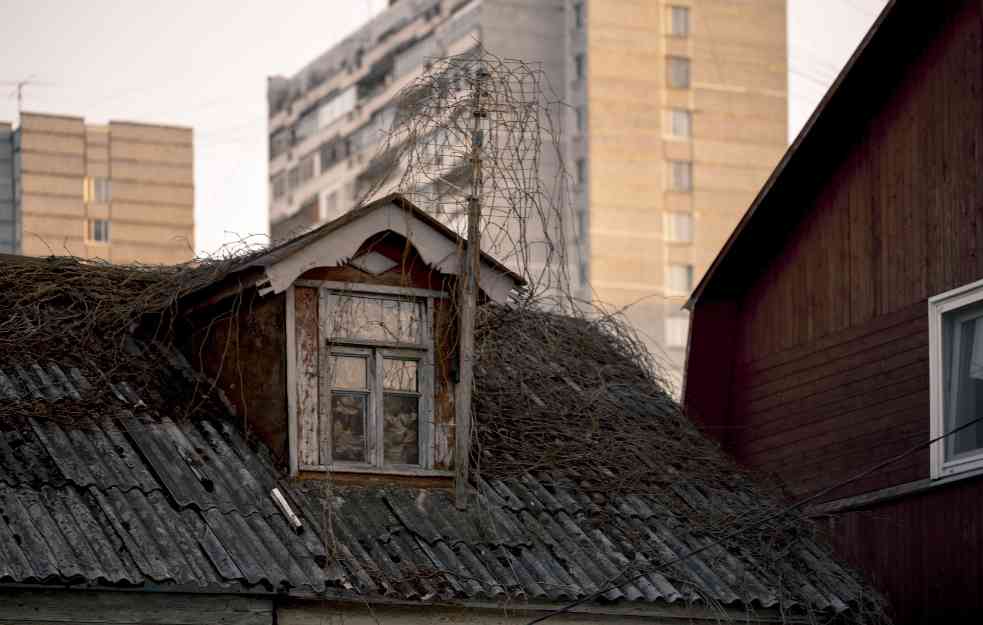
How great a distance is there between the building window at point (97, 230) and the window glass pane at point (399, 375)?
255 feet

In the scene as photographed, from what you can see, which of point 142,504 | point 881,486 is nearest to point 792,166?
point 881,486

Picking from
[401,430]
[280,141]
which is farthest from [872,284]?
[280,141]

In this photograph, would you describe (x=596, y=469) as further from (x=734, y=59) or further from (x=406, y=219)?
(x=734, y=59)

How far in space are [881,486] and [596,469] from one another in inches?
119

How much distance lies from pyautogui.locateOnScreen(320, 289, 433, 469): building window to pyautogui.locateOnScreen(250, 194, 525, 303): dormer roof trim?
14.7 inches

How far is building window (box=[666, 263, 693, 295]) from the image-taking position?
9350 cm

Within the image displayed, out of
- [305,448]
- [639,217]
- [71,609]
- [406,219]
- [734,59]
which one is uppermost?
[734,59]

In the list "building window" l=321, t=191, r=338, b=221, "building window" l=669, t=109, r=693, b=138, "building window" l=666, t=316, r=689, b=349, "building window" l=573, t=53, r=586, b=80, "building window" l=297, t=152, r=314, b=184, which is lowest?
"building window" l=666, t=316, r=689, b=349

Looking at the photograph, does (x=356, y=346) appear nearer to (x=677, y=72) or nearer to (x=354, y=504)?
(x=354, y=504)

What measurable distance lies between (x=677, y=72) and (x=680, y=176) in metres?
4.85

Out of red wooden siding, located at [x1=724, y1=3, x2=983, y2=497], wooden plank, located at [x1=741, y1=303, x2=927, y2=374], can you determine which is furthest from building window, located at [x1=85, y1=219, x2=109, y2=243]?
wooden plank, located at [x1=741, y1=303, x2=927, y2=374]

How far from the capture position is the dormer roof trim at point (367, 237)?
47.6 ft

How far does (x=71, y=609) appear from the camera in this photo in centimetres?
1262

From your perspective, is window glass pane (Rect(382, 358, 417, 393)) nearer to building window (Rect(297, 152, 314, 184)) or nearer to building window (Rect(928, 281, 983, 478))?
building window (Rect(928, 281, 983, 478))
